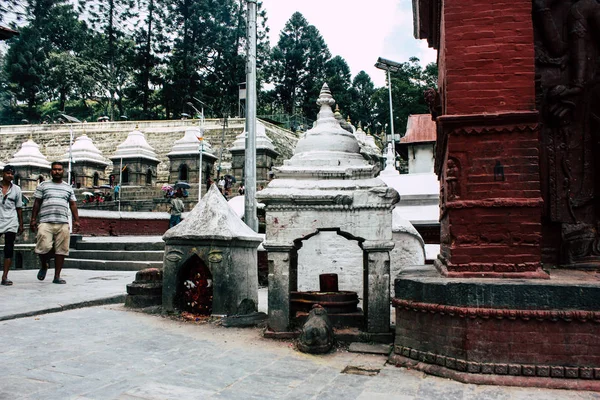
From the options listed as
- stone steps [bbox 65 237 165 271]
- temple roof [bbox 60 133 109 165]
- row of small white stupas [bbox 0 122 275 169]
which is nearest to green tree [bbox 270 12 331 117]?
row of small white stupas [bbox 0 122 275 169]

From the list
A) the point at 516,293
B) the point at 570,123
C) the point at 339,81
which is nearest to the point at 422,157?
the point at 339,81

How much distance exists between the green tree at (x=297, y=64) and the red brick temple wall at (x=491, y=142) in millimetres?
51192

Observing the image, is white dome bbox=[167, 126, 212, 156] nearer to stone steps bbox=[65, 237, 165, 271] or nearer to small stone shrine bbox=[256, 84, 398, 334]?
stone steps bbox=[65, 237, 165, 271]

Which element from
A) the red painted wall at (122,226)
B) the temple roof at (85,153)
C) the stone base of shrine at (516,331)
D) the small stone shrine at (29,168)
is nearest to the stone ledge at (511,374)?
the stone base of shrine at (516,331)

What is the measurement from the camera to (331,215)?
5258 mm

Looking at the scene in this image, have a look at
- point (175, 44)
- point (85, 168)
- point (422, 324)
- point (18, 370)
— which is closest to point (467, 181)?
point (422, 324)

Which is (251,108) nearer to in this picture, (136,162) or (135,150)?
(136,162)

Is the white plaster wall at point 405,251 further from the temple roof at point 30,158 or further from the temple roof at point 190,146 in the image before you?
the temple roof at point 30,158

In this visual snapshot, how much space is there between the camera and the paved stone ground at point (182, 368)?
347 centimetres

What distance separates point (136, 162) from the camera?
3481 centimetres

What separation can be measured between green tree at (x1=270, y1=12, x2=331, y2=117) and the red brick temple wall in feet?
168

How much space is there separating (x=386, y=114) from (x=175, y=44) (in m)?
→ 24.7

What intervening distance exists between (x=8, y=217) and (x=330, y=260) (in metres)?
5.16

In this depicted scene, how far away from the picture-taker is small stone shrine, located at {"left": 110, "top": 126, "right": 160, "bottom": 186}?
34.8 meters
